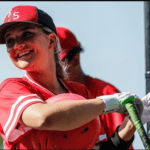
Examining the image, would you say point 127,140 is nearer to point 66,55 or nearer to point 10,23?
point 10,23

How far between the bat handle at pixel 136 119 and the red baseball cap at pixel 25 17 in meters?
1.09

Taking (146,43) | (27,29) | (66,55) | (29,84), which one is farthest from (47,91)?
(66,55)

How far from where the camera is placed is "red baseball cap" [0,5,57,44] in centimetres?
422

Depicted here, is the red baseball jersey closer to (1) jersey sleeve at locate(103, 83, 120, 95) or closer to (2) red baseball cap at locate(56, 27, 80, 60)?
(1) jersey sleeve at locate(103, 83, 120, 95)

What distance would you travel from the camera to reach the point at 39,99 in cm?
378

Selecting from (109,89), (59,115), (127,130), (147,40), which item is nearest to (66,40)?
(109,89)

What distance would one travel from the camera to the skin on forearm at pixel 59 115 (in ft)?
11.8

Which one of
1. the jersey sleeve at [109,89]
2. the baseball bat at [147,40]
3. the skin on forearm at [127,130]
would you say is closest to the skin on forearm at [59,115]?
the skin on forearm at [127,130]

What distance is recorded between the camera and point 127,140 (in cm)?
427

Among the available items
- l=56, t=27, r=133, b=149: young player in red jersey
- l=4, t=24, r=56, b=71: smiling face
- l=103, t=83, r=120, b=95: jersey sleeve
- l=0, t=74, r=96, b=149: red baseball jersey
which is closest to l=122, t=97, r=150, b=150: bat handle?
l=0, t=74, r=96, b=149: red baseball jersey

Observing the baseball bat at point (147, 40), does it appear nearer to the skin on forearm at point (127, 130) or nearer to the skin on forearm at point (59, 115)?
the skin on forearm at point (127, 130)

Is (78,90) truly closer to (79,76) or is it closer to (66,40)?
(79,76)

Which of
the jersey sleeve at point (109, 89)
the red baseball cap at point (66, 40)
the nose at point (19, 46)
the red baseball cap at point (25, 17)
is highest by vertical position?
the red baseball cap at point (25, 17)

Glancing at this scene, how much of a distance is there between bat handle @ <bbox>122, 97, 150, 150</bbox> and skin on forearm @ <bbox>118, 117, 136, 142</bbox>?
297 mm
